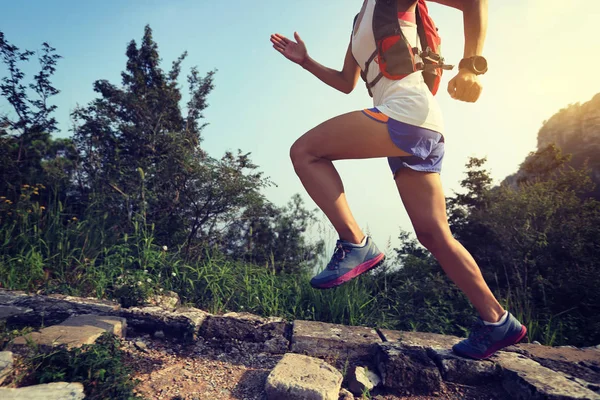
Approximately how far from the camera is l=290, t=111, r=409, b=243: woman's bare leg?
60.6 inches

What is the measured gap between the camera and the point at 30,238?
329cm

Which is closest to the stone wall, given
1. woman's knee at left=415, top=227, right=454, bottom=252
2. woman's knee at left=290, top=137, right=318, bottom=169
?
woman's knee at left=415, top=227, right=454, bottom=252

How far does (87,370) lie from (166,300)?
1.35 meters

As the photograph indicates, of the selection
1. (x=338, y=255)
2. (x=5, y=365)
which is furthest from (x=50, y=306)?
(x=338, y=255)

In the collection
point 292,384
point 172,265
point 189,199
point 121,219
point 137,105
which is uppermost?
point 137,105

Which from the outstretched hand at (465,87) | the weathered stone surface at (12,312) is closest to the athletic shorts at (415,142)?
the outstretched hand at (465,87)

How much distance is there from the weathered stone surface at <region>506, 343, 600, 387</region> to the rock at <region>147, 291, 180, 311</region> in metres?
2.29

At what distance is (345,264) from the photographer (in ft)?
5.44

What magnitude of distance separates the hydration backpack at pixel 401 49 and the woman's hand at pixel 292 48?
0.55 meters

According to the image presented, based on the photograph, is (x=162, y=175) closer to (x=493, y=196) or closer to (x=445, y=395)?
(x=445, y=395)

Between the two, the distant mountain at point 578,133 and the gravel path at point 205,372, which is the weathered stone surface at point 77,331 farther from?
the distant mountain at point 578,133

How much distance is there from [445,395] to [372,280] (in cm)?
170

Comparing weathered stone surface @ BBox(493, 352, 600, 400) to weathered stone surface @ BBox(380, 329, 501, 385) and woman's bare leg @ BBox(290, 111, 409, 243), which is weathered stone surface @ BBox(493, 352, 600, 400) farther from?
woman's bare leg @ BBox(290, 111, 409, 243)

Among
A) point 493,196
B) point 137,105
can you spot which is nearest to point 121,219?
point 137,105
